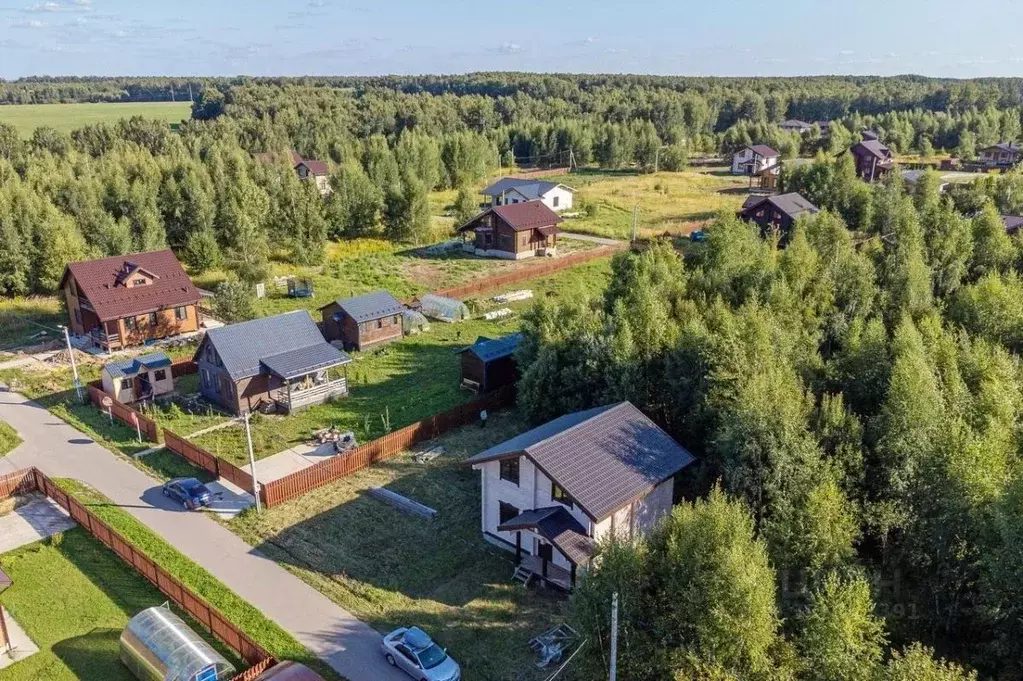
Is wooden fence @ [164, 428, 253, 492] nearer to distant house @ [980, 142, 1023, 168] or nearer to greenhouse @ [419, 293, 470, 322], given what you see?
greenhouse @ [419, 293, 470, 322]

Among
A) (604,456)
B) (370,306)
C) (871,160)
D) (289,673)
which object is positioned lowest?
(289,673)

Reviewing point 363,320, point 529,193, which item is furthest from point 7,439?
point 529,193

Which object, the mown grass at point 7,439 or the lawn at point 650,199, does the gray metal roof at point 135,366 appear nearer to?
the mown grass at point 7,439

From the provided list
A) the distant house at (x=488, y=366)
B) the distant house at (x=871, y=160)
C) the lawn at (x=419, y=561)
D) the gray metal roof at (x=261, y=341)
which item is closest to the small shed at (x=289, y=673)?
the lawn at (x=419, y=561)

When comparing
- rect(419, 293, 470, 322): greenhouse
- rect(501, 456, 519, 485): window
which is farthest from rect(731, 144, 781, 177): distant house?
rect(501, 456, 519, 485): window

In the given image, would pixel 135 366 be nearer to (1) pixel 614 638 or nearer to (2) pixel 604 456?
(2) pixel 604 456

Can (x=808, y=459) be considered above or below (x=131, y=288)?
above
